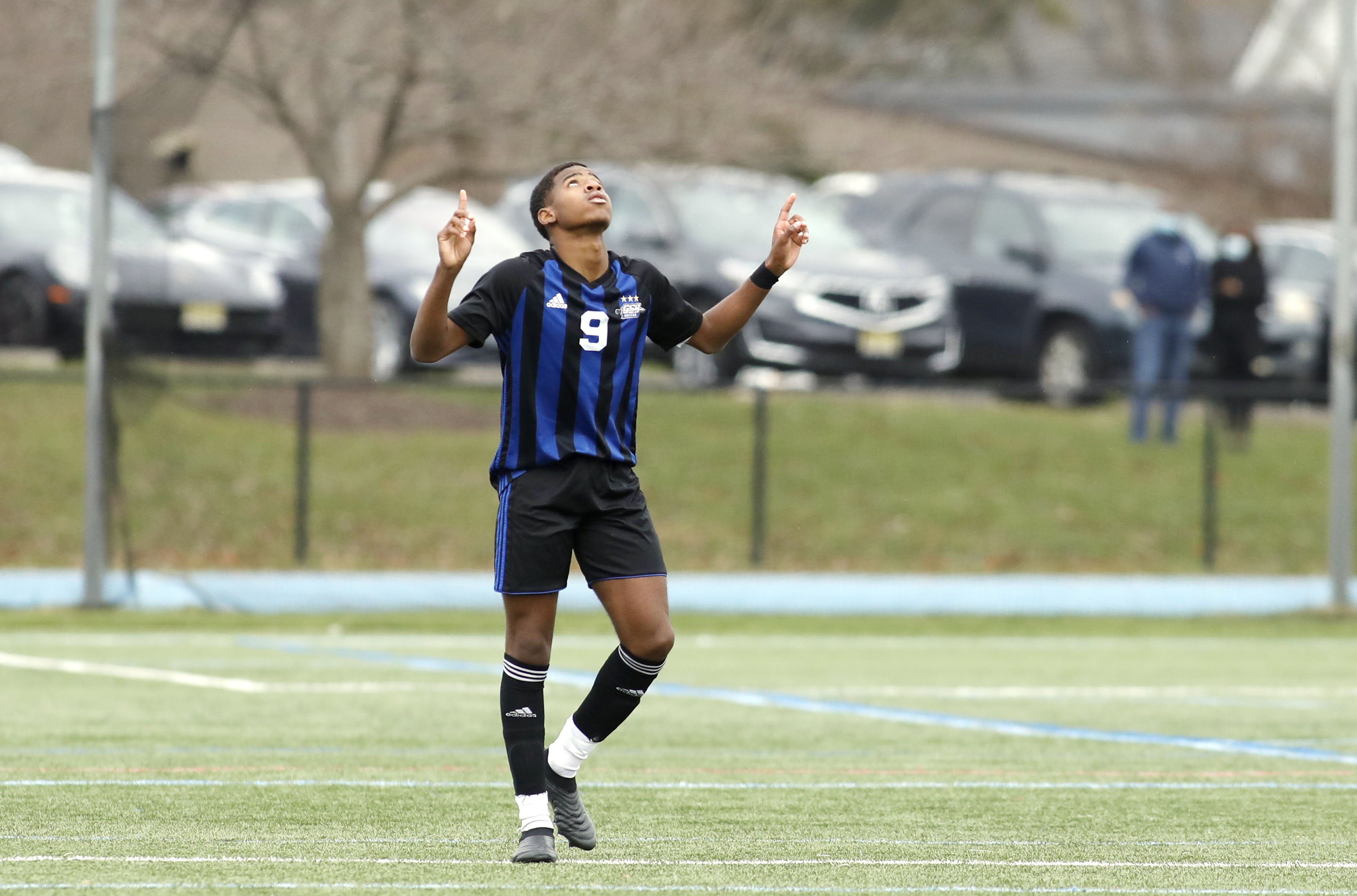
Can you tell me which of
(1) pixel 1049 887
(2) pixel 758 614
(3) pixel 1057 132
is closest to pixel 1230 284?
(2) pixel 758 614

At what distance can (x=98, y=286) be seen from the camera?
14586 mm

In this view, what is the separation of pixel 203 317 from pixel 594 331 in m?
14.1

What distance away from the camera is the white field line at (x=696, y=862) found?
582cm

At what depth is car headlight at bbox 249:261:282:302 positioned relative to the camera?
20.4m

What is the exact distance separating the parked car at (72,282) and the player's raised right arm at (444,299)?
496 inches

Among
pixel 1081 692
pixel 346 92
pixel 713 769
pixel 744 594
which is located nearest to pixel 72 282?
pixel 346 92

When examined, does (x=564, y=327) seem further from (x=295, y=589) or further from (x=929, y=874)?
(x=295, y=589)

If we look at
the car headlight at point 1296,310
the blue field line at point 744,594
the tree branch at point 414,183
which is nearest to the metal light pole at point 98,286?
the blue field line at point 744,594

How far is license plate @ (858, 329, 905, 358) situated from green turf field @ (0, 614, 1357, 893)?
714 cm

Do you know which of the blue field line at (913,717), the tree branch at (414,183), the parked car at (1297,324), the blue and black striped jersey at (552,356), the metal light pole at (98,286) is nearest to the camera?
the blue and black striped jersey at (552,356)

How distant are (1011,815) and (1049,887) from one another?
129cm

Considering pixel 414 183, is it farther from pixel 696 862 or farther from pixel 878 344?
pixel 696 862

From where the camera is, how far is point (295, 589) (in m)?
15.4

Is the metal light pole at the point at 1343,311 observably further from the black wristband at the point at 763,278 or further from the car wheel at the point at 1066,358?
the black wristband at the point at 763,278
